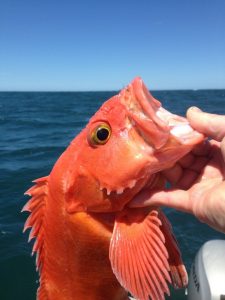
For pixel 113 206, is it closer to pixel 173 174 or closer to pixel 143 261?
pixel 143 261

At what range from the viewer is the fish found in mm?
2385

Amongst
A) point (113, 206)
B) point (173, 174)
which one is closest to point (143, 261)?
point (113, 206)

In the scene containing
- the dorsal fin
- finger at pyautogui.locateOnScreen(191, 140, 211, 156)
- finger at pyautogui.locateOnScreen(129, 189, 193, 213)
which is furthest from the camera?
the dorsal fin

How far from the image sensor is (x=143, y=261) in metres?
2.49

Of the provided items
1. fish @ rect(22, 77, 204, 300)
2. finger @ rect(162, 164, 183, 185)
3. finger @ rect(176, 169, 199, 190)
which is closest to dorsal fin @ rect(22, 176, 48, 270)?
fish @ rect(22, 77, 204, 300)

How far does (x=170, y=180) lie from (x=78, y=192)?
2.57 ft

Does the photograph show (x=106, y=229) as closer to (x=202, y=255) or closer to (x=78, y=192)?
(x=78, y=192)

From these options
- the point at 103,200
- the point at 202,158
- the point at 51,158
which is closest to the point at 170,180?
the point at 202,158

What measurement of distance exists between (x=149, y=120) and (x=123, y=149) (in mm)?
285

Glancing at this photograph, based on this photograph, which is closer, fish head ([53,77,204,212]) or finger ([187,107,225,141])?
fish head ([53,77,204,212])

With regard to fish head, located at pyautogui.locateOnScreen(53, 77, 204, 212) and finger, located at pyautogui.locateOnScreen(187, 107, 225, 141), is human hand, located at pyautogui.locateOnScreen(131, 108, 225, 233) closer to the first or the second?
finger, located at pyautogui.locateOnScreen(187, 107, 225, 141)

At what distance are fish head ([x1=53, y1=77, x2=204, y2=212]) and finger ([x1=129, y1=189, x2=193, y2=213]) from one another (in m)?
0.07

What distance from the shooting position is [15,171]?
1220 centimetres

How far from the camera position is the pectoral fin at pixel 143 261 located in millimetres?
2475
